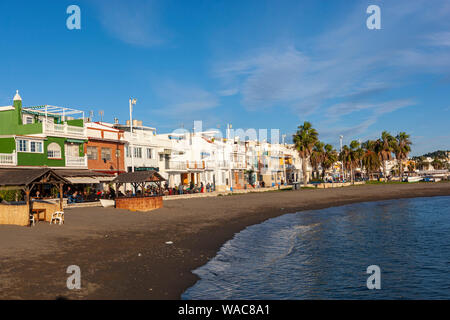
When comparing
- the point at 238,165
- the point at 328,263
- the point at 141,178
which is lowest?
the point at 328,263

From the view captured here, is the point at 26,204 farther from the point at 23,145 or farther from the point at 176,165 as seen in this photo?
the point at 176,165

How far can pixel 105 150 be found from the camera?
42.7 m

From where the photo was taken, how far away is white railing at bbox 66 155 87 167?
37.9 m

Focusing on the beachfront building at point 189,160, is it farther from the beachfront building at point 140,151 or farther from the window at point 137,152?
the window at point 137,152

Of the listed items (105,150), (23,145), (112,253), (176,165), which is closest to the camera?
(112,253)

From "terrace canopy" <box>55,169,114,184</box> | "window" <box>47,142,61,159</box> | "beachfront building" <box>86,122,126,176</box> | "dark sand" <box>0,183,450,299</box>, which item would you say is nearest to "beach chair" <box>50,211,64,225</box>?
"dark sand" <box>0,183,450,299</box>

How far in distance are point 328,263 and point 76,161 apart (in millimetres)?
30136

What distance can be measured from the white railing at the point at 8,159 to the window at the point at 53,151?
3560mm

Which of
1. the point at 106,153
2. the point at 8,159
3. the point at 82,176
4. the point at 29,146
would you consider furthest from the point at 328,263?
the point at 106,153

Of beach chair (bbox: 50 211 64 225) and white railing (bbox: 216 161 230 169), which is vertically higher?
white railing (bbox: 216 161 230 169)

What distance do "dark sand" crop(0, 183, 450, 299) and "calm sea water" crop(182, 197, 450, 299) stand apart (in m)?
1.00

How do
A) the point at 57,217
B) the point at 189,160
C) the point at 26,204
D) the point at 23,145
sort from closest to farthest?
1. the point at 26,204
2. the point at 57,217
3. the point at 23,145
4. the point at 189,160

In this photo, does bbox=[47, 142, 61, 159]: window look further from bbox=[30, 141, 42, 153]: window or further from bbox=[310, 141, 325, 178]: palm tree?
bbox=[310, 141, 325, 178]: palm tree

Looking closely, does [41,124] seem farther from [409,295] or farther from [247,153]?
[247,153]
